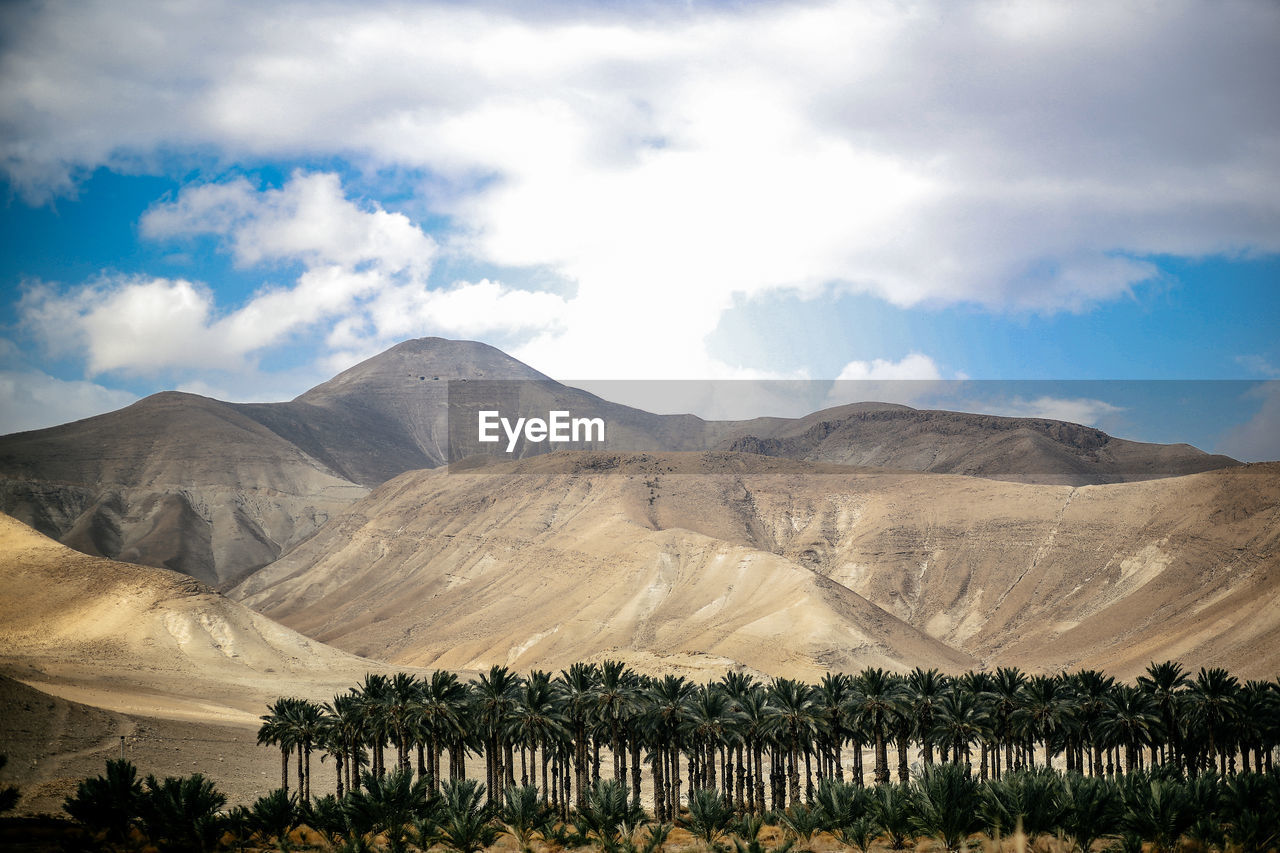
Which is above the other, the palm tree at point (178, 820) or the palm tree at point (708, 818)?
the palm tree at point (178, 820)

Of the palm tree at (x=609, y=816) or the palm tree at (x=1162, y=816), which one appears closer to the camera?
the palm tree at (x=1162, y=816)

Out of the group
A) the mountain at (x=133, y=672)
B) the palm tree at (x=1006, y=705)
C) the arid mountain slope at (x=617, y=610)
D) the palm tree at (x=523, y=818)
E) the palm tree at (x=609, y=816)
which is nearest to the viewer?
the palm tree at (x=609, y=816)

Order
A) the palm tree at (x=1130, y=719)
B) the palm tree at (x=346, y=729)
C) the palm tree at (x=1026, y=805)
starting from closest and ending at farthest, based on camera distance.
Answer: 1. the palm tree at (x=1026, y=805)
2. the palm tree at (x=346, y=729)
3. the palm tree at (x=1130, y=719)

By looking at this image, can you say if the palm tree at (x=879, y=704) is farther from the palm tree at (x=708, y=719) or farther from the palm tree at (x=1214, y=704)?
the palm tree at (x=1214, y=704)

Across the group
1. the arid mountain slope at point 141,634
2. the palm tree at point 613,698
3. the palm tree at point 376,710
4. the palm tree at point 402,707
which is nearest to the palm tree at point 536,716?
the palm tree at point 613,698

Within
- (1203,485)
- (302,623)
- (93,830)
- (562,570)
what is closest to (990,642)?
(1203,485)

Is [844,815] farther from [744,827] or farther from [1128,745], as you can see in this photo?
[1128,745]

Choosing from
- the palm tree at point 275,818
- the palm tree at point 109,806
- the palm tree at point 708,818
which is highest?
the palm tree at point 109,806
